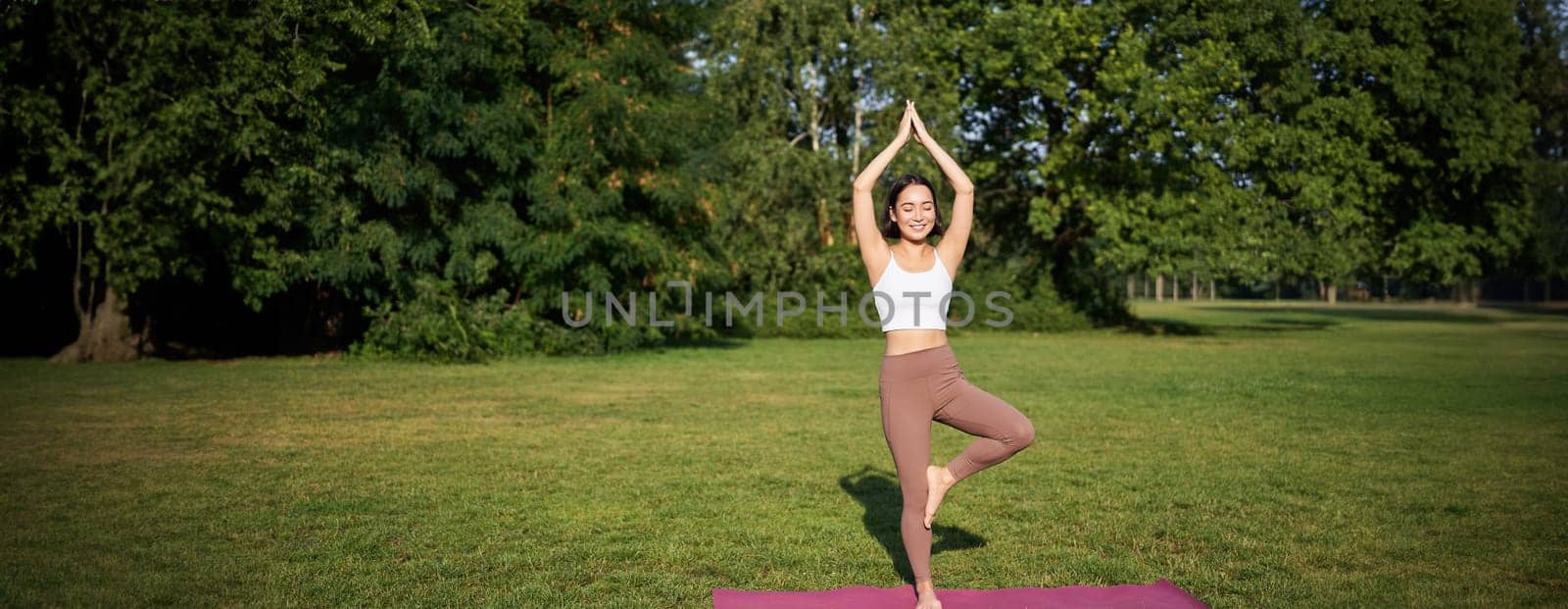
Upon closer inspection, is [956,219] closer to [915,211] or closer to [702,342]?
[915,211]

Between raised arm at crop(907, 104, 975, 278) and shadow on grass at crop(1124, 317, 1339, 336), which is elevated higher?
raised arm at crop(907, 104, 975, 278)

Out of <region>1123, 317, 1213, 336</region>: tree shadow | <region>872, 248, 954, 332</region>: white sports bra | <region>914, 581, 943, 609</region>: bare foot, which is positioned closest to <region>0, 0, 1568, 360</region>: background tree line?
<region>1123, 317, 1213, 336</region>: tree shadow

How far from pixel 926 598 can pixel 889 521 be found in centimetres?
226

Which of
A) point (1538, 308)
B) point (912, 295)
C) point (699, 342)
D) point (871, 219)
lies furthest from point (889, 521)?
point (1538, 308)

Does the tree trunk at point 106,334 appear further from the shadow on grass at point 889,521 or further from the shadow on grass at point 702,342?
the shadow on grass at point 889,521

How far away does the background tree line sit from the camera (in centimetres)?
1783

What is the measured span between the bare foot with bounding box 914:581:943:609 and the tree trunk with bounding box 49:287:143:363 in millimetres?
18785

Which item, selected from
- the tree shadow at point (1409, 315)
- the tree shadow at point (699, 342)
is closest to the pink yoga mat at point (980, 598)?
the tree shadow at point (699, 342)

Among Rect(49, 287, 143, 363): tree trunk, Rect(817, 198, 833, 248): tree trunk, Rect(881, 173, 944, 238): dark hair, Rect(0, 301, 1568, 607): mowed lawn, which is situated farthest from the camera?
Rect(817, 198, 833, 248): tree trunk

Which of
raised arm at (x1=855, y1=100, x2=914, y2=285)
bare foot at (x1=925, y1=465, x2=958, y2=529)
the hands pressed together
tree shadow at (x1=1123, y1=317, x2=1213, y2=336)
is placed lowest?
tree shadow at (x1=1123, y1=317, x2=1213, y2=336)

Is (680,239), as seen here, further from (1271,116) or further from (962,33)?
(1271,116)

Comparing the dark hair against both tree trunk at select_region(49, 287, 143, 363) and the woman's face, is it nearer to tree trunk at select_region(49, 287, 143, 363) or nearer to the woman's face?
the woman's face

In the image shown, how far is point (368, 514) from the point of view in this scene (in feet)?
23.6

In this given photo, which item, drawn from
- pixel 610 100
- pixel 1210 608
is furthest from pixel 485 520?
pixel 610 100
